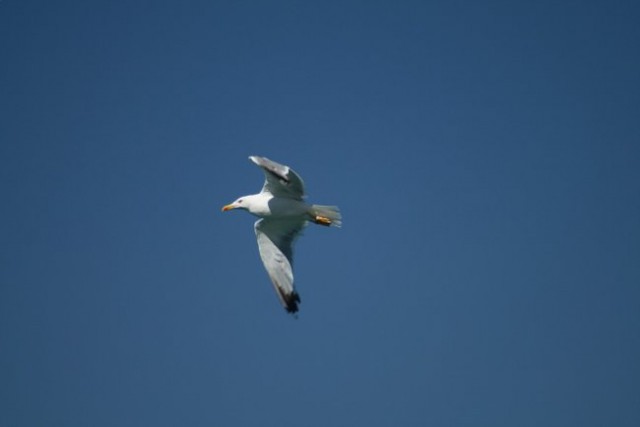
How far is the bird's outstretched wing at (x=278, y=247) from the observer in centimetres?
1107

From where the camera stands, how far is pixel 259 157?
9.56 meters

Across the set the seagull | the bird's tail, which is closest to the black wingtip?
the seagull

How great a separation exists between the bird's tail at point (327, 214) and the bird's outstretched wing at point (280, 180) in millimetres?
382

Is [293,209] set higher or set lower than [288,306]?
higher

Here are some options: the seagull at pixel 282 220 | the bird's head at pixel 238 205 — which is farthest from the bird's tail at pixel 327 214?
the bird's head at pixel 238 205

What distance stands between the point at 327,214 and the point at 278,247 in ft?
3.41

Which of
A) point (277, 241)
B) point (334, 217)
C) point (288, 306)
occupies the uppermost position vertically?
point (334, 217)

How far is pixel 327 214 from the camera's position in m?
10.8

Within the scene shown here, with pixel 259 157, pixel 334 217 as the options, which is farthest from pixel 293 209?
pixel 259 157

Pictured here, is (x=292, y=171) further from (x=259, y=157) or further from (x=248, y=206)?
(x=248, y=206)

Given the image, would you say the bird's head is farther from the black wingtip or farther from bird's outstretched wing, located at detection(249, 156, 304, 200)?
the black wingtip

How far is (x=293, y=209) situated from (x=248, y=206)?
2.76 ft

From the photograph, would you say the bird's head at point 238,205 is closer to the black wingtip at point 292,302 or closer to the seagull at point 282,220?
the seagull at point 282,220

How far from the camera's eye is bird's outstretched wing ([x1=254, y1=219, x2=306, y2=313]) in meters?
11.1
